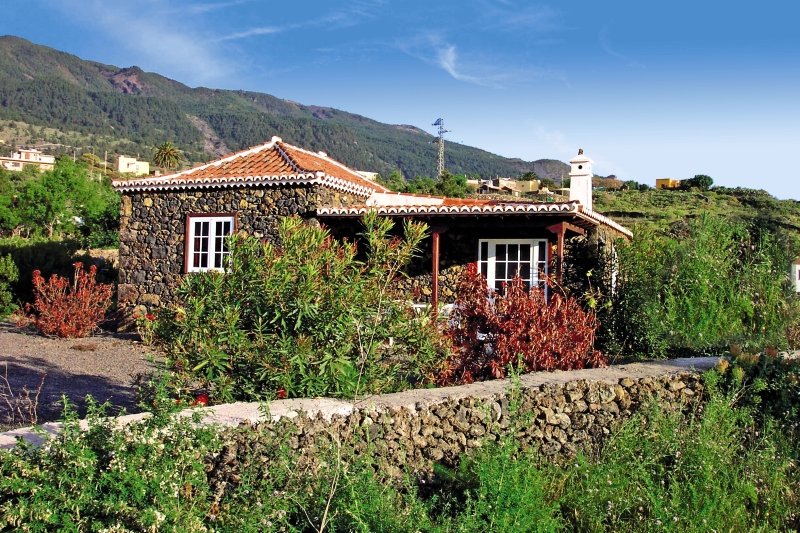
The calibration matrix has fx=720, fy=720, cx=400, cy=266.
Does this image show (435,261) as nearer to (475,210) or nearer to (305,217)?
(475,210)

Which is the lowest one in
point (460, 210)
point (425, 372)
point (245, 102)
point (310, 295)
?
point (425, 372)

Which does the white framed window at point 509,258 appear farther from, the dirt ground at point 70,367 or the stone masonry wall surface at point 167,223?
the dirt ground at point 70,367

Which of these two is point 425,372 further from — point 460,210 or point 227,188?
point 227,188

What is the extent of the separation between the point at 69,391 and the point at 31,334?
6.48m

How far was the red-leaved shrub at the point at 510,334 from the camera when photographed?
21.8 feet

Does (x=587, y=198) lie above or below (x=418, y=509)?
above

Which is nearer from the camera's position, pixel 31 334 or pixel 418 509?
pixel 418 509

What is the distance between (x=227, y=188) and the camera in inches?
564

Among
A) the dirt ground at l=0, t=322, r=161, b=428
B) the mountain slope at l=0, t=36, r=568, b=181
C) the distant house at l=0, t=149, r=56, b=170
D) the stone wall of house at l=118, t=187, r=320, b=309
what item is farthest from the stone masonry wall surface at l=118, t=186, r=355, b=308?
the mountain slope at l=0, t=36, r=568, b=181

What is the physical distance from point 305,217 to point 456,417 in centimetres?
877

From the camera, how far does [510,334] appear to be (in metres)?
6.76

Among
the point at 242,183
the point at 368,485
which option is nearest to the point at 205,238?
the point at 242,183

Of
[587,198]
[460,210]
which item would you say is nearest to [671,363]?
[460,210]

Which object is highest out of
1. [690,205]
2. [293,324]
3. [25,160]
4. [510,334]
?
[25,160]
